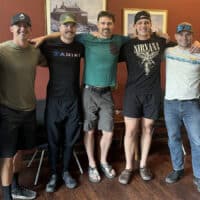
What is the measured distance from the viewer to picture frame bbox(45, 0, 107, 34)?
3.33 metres

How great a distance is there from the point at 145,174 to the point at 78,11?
1.92 metres

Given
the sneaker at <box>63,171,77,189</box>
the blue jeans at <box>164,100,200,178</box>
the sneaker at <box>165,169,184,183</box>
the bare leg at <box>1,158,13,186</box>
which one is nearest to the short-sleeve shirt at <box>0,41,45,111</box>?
the bare leg at <box>1,158,13,186</box>

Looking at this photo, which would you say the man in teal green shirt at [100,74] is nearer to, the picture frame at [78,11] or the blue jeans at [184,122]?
the blue jeans at [184,122]

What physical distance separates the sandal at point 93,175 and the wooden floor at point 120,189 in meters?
0.04

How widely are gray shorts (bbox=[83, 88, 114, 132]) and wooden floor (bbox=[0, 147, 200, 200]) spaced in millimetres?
537

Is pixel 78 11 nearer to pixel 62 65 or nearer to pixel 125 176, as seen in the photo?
pixel 62 65

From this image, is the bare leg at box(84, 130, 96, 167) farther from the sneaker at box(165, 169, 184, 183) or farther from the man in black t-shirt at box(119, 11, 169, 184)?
the sneaker at box(165, 169, 184, 183)

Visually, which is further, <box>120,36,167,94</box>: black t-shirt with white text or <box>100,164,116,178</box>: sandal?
<box>100,164,116,178</box>: sandal

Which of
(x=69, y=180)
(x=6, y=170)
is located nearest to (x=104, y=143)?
(x=69, y=180)

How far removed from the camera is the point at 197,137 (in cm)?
265

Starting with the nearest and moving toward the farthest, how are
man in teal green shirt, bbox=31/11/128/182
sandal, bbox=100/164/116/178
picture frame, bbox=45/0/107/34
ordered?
man in teal green shirt, bbox=31/11/128/182 < sandal, bbox=100/164/116/178 < picture frame, bbox=45/0/107/34

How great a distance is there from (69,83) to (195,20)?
87.0 inches

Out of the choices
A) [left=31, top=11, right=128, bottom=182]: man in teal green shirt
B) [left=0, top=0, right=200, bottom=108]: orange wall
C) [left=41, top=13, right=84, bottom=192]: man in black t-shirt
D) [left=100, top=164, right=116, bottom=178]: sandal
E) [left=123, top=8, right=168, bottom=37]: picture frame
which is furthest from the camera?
[left=123, top=8, right=168, bottom=37]: picture frame

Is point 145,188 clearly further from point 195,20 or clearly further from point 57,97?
point 195,20
